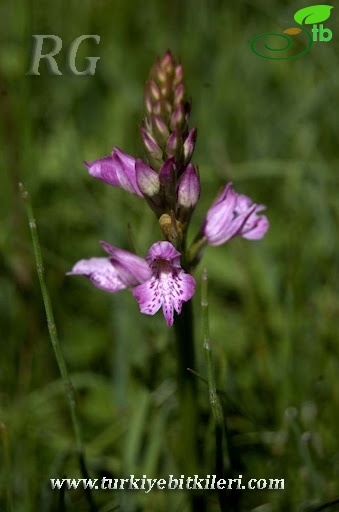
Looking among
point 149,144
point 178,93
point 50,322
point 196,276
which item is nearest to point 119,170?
point 149,144

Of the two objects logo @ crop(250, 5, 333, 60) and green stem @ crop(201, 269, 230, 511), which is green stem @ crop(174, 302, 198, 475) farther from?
logo @ crop(250, 5, 333, 60)

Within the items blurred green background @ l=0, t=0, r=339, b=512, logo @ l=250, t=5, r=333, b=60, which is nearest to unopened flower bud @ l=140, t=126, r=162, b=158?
blurred green background @ l=0, t=0, r=339, b=512

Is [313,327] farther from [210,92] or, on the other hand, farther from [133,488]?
[210,92]

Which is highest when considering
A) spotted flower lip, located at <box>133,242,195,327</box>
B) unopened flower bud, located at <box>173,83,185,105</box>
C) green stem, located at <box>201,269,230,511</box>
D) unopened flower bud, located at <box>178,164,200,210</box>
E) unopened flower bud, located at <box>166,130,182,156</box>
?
unopened flower bud, located at <box>173,83,185,105</box>

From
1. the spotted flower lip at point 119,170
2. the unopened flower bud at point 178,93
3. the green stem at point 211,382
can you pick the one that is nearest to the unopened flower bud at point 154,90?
the unopened flower bud at point 178,93

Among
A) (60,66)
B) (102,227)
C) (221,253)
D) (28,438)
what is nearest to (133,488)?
(28,438)

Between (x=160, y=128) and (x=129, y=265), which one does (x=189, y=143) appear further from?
(x=129, y=265)
